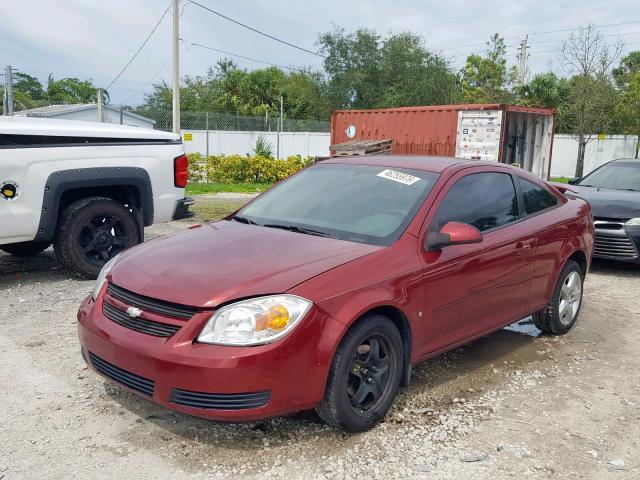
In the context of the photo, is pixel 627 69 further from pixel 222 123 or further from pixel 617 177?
pixel 617 177

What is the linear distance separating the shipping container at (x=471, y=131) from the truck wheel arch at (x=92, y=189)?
9.67 meters

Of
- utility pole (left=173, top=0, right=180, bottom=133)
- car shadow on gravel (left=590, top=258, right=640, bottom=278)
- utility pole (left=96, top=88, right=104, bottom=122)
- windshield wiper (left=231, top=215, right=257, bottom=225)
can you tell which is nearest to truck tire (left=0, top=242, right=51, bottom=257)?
windshield wiper (left=231, top=215, right=257, bottom=225)

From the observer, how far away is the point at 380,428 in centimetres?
345

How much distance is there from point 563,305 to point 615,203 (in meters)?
3.33

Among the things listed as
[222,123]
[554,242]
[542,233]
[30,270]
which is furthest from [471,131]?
[222,123]

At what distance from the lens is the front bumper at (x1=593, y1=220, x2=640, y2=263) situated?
24.8ft

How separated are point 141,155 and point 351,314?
4.20 meters

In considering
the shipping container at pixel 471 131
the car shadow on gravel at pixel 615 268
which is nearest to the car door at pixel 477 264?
the car shadow on gravel at pixel 615 268

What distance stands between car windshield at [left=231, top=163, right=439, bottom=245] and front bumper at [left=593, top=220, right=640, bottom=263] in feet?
15.2

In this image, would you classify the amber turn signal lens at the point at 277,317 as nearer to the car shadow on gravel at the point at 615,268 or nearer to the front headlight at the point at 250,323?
the front headlight at the point at 250,323

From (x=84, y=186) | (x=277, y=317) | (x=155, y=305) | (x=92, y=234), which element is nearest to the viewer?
(x=277, y=317)

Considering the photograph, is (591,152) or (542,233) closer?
(542,233)

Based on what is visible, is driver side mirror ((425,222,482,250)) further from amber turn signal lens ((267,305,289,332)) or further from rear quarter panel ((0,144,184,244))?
rear quarter panel ((0,144,184,244))

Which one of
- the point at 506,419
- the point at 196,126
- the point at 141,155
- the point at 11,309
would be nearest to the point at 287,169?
the point at 196,126
